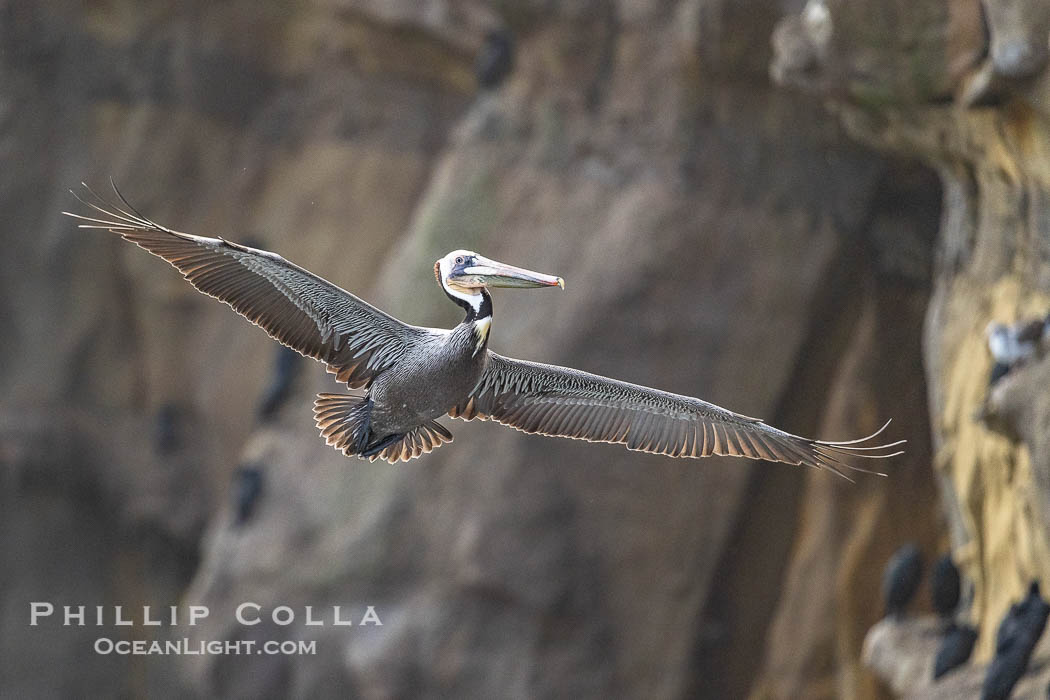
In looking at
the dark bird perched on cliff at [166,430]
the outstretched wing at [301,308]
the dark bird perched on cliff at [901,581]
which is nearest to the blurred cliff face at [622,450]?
the dark bird perched on cliff at [901,581]

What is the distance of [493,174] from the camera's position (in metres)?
8.91

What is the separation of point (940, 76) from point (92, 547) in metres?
8.25

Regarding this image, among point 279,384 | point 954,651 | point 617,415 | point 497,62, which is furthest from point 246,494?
point 617,415

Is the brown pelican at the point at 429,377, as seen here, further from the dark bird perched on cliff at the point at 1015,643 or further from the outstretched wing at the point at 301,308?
the dark bird perched on cliff at the point at 1015,643

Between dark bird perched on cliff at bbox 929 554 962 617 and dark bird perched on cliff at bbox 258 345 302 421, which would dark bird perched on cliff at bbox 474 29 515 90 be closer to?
dark bird perched on cliff at bbox 258 345 302 421

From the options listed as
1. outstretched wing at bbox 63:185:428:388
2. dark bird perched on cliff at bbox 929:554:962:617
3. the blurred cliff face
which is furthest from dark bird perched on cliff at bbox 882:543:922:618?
outstretched wing at bbox 63:185:428:388

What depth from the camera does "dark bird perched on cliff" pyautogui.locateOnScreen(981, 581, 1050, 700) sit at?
5168 mm

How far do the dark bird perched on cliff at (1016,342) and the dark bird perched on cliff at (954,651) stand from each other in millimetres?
1128

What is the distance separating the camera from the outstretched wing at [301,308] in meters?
4.13

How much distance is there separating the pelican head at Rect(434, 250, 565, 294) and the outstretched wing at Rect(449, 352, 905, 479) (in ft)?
2.03

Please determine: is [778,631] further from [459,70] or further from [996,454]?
[459,70]

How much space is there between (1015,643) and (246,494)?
5459 millimetres

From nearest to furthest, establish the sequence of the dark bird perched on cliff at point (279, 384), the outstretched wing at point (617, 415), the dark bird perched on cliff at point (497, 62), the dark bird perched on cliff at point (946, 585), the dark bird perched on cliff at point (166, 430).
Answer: the outstretched wing at point (617, 415)
the dark bird perched on cliff at point (946, 585)
the dark bird perched on cliff at point (497, 62)
the dark bird perched on cliff at point (279, 384)
the dark bird perched on cliff at point (166, 430)

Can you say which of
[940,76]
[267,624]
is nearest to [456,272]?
[940,76]
